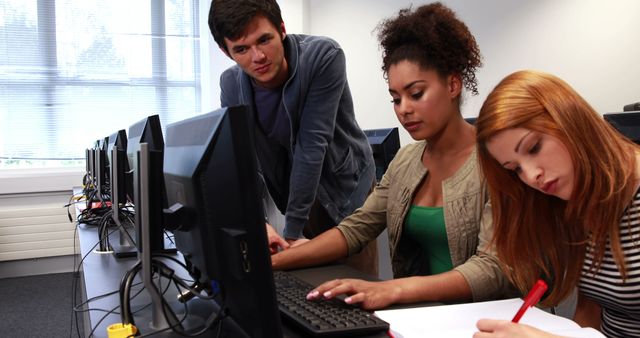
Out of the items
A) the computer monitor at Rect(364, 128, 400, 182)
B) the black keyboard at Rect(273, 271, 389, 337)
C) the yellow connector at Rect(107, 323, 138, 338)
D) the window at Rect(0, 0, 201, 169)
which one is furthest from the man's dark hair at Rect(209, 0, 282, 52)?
the window at Rect(0, 0, 201, 169)

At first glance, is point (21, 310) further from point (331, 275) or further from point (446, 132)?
point (446, 132)

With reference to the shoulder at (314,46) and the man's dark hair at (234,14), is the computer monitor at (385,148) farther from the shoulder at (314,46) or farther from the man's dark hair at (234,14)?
the man's dark hair at (234,14)

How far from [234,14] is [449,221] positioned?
74 cm

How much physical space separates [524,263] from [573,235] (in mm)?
105

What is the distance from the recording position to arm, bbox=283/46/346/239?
150 centimetres

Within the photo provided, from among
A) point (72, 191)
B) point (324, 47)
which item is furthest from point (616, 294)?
point (72, 191)

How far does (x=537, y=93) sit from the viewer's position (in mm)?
871

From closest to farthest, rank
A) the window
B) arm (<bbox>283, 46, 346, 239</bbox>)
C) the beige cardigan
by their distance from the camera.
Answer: the beige cardigan → arm (<bbox>283, 46, 346, 239</bbox>) → the window

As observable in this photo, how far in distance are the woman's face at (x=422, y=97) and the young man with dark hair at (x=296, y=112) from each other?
13.2 inches

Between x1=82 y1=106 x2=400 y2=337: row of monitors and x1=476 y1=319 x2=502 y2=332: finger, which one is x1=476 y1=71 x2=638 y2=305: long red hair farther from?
x1=82 y1=106 x2=400 y2=337: row of monitors

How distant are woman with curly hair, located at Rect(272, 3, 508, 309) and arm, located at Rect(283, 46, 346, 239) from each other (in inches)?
7.4

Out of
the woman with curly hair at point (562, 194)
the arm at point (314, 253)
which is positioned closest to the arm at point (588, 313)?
the woman with curly hair at point (562, 194)

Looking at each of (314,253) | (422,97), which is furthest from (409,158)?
(314,253)

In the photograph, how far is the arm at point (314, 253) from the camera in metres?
1.20
